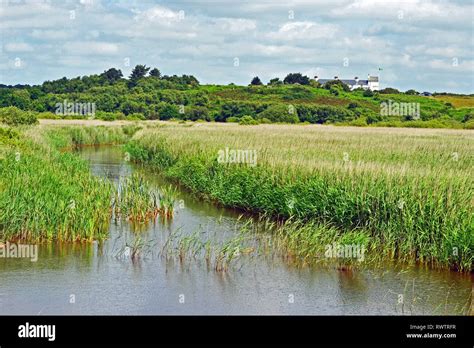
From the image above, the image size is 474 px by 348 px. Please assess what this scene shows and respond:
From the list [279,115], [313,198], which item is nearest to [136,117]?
[279,115]

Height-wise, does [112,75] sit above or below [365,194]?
above

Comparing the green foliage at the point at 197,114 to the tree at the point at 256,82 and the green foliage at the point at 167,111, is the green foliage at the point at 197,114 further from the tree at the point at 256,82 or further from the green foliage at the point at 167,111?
the tree at the point at 256,82

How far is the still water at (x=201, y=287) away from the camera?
10.0 m

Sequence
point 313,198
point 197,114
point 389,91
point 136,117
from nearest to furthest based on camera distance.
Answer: point 313,198, point 136,117, point 197,114, point 389,91

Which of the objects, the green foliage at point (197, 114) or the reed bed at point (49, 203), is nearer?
the reed bed at point (49, 203)

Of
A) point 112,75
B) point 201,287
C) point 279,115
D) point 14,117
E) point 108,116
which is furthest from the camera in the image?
point 112,75

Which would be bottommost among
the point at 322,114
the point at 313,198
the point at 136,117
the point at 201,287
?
the point at 201,287

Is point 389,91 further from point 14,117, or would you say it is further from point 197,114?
point 14,117

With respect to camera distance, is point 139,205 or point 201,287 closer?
point 201,287

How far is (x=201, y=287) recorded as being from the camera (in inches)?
433

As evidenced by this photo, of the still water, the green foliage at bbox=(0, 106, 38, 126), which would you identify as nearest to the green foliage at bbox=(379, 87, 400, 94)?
the green foliage at bbox=(0, 106, 38, 126)

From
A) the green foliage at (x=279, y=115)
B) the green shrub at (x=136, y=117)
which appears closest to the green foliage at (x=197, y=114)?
the green shrub at (x=136, y=117)

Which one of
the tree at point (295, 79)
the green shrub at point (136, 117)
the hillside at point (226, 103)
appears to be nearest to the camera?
the hillside at point (226, 103)
